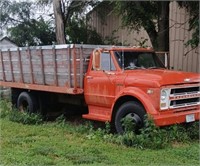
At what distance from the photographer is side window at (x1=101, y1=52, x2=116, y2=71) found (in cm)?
845

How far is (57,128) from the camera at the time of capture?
9.08m

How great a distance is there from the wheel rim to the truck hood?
2.26 ft

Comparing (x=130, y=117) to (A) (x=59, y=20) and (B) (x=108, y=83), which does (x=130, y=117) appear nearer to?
(B) (x=108, y=83)

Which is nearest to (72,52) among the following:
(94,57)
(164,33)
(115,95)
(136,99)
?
(94,57)

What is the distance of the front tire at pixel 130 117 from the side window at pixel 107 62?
1108mm

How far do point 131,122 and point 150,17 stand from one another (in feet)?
18.3

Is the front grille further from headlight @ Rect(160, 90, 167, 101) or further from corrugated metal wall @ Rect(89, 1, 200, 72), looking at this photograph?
corrugated metal wall @ Rect(89, 1, 200, 72)

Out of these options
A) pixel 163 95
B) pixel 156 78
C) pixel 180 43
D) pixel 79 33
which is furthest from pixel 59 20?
pixel 163 95

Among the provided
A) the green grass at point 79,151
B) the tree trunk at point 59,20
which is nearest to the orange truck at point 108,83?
the green grass at point 79,151

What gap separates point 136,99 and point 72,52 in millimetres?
2134

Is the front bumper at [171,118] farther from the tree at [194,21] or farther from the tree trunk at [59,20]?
the tree trunk at [59,20]

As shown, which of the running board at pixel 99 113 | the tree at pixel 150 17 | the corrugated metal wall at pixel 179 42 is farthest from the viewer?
the corrugated metal wall at pixel 179 42

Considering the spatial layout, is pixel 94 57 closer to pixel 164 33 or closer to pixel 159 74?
pixel 159 74

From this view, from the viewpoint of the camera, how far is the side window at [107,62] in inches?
333
